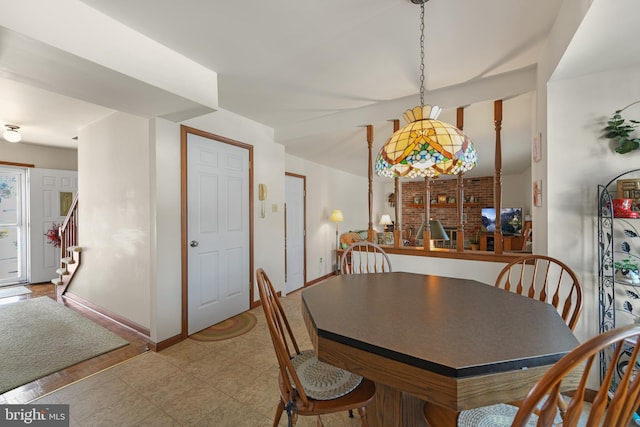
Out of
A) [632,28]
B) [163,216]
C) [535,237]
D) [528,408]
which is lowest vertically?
[528,408]

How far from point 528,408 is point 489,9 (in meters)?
2.00

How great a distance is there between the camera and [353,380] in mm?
1225

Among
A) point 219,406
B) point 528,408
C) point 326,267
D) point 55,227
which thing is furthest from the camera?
point 326,267

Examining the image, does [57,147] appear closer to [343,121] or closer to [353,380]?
[343,121]

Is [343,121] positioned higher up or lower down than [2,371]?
higher up

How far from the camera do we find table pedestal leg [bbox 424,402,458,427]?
38.8 inches

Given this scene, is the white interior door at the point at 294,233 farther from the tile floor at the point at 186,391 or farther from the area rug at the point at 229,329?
the tile floor at the point at 186,391

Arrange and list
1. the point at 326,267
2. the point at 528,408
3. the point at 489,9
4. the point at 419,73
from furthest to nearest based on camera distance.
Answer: the point at 326,267, the point at 419,73, the point at 489,9, the point at 528,408

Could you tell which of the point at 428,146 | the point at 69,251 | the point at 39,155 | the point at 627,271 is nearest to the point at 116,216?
the point at 69,251

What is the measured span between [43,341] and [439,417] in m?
3.54

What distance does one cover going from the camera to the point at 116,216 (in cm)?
305

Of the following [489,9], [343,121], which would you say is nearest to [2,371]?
[343,121]

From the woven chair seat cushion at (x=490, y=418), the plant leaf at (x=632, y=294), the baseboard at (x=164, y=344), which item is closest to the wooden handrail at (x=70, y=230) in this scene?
the baseboard at (x=164, y=344)

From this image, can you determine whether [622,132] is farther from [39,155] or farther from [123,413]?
[39,155]
